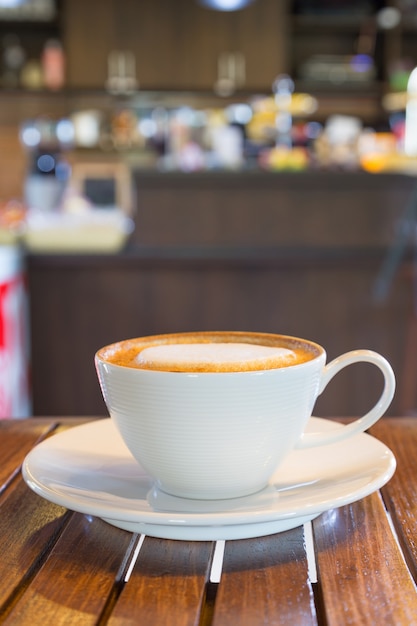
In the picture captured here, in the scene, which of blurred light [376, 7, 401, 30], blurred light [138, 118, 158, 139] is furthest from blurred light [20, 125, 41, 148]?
blurred light [376, 7, 401, 30]

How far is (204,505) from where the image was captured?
0.51m

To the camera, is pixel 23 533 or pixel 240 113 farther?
pixel 240 113

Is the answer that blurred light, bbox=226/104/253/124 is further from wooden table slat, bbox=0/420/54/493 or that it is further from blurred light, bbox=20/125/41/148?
wooden table slat, bbox=0/420/54/493

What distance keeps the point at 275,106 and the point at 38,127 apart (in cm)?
165

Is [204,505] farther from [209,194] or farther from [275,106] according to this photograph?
[275,106]

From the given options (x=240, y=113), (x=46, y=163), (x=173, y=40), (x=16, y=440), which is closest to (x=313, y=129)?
(x=240, y=113)

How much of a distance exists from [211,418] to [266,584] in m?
0.10

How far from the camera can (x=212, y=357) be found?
52 cm

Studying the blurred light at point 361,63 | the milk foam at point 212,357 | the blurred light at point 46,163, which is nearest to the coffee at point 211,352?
the milk foam at point 212,357

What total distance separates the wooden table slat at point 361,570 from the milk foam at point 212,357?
0.39 feet

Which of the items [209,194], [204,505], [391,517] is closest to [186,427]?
[204,505]

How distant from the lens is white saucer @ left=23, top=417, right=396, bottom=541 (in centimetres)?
47

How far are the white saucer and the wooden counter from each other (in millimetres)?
1818

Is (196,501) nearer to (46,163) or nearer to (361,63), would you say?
(46,163)
